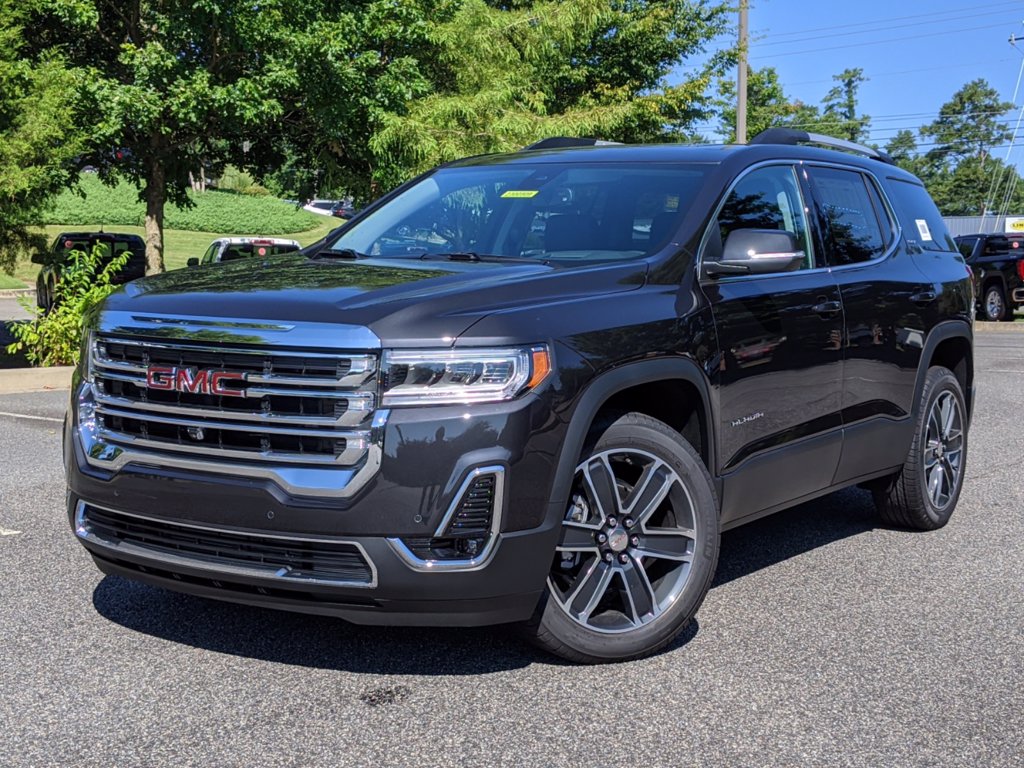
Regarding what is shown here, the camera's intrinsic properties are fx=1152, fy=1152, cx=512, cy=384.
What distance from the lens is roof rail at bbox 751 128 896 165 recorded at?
18.1 feet

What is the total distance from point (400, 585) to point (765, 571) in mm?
2427

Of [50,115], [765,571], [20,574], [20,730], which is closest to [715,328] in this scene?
[765,571]

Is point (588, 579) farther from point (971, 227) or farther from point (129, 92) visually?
point (971, 227)

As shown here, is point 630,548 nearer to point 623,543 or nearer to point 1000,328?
point 623,543

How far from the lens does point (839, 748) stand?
345cm

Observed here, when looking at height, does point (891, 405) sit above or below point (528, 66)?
below

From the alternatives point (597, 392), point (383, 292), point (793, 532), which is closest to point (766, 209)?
point (597, 392)

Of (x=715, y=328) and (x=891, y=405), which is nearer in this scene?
(x=715, y=328)

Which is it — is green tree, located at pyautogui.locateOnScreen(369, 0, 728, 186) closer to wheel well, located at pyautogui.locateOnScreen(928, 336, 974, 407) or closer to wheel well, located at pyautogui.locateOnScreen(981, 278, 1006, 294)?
wheel well, located at pyautogui.locateOnScreen(981, 278, 1006, 294)

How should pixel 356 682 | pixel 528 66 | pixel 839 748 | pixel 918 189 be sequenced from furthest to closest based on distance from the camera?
1. pixel 528 66
2. pixel 918 189
3. pixel 356 682
4. pixel 839 748

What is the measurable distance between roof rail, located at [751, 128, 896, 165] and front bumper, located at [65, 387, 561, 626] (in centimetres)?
249

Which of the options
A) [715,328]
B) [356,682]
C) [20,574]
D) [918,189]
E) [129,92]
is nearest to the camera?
[356,682]

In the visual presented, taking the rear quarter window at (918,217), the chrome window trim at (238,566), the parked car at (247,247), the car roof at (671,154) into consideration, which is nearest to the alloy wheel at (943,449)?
the rear quarter window at (918,217)

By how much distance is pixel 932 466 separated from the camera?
6242 mm
